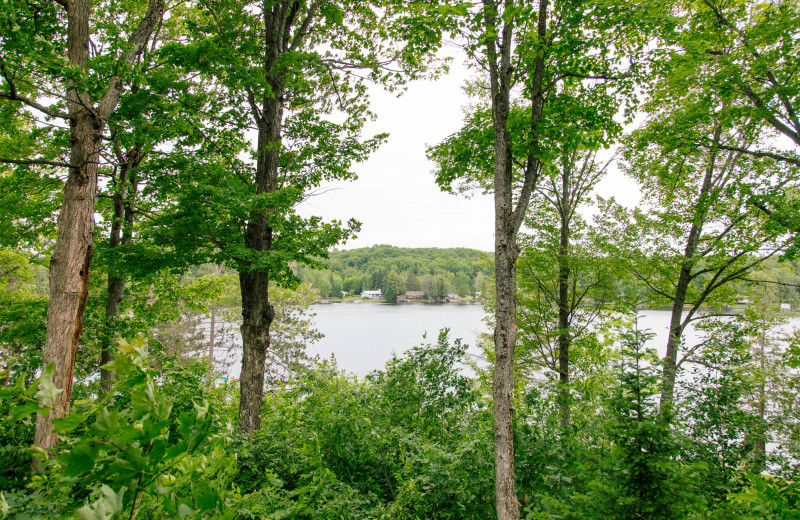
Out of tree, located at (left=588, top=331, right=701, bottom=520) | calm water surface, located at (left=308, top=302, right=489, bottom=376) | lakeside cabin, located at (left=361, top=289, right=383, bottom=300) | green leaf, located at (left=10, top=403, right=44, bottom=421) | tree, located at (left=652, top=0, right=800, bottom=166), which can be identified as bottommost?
calm water surface, located at (left=308, top=302, right=489, bottom=376)

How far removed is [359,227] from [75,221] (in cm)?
392

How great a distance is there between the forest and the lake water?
8.81 meters

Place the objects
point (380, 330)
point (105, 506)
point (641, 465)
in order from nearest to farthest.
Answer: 1. point (105, 506)
2. point (641, 465)
3. point (380, 330)

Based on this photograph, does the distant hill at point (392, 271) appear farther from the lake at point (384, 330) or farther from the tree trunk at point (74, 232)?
the tree trunk at point (74, 232)

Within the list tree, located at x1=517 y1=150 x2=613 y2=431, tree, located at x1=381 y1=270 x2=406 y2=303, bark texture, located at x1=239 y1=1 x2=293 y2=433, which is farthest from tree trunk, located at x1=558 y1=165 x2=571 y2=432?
tree, located at x1=381 y1=270 x2=406 y2=303

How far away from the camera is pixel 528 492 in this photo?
4.55 metres

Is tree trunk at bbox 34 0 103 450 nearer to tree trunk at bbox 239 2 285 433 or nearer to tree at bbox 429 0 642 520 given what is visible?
tree trunk at bbox 239 2 285 433

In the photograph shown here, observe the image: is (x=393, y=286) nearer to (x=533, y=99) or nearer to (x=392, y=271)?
(x=392, y=271)

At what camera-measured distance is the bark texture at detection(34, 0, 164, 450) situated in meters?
4.11

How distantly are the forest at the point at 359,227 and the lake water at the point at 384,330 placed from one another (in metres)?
8.81

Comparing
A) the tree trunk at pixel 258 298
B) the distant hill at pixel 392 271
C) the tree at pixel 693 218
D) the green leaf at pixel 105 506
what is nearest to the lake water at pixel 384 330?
the distant hill at pixel 392 271

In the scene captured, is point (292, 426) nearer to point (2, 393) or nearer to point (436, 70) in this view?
point (2, 393)

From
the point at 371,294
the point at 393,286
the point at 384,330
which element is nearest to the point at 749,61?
the point at 384,330

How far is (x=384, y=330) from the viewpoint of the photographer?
4041 centimetres
